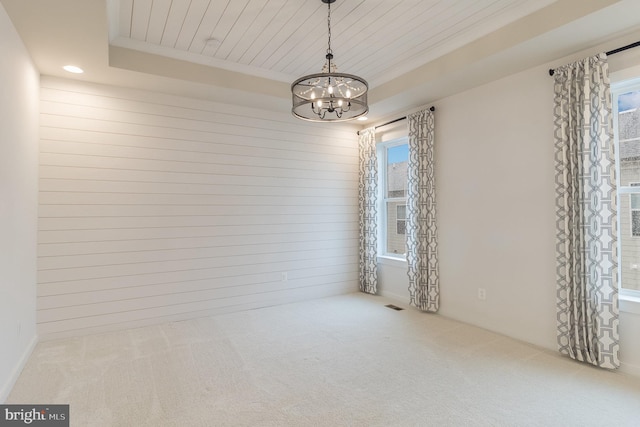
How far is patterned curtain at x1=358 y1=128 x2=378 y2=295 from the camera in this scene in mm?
5164

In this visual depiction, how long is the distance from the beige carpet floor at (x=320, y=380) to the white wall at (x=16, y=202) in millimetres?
300

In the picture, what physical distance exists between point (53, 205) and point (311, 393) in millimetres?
3152

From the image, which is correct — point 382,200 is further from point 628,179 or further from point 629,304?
point 629,304

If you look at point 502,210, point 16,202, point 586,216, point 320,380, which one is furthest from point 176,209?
point 586,216

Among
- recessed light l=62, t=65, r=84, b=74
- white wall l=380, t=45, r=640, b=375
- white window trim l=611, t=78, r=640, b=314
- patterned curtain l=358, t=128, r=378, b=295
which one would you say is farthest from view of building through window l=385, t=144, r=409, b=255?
recessed light l=62, t=65, r=84, b=74

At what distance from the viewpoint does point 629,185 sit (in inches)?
110

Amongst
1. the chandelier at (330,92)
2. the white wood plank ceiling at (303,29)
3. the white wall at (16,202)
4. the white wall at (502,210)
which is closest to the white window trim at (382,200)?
the white wall at (502,210)

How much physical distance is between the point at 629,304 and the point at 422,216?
2131 mm

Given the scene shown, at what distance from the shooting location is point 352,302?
480 cm

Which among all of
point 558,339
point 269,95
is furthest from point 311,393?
point 269,95

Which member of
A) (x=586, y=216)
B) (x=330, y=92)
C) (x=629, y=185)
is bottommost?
(x=586, y=216)

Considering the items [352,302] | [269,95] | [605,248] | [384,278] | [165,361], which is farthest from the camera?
[384,278]

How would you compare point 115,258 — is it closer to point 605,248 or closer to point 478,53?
point 478,53

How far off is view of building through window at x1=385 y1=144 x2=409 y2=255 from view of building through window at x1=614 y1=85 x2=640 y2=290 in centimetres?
250
